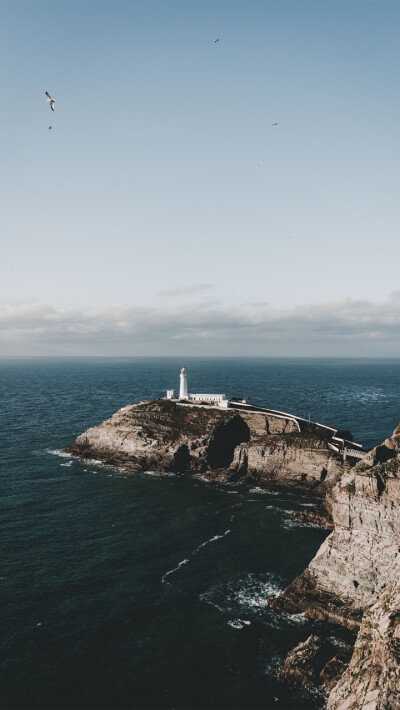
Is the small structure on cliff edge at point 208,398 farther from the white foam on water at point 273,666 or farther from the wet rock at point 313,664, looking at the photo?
the wet rock at point 313,664

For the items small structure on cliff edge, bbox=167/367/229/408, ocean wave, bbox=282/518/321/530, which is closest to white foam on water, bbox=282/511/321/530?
ocean wave, bbox=282/518/321/530

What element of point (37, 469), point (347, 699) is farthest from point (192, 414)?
point (347, 699)

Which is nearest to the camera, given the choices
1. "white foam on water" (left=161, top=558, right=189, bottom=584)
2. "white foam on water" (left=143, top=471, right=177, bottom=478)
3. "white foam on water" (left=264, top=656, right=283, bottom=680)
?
"white foam on water" (left=264, top=656, right=283, bottom=680)

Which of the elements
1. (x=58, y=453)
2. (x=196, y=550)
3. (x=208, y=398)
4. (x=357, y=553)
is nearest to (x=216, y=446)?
(x=208, y=398)

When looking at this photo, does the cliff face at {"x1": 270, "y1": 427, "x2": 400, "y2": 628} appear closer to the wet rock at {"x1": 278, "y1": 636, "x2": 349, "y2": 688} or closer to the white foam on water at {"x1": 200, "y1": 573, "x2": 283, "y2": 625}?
the white foam on water at {"x1": 200, "y1": 573, "x2": 283, "y2": 625}

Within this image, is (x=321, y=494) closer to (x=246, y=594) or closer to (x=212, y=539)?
(x=212, y=539)

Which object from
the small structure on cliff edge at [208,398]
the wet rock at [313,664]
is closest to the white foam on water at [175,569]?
the wet rock at [313,664]
